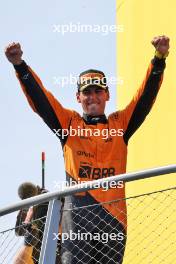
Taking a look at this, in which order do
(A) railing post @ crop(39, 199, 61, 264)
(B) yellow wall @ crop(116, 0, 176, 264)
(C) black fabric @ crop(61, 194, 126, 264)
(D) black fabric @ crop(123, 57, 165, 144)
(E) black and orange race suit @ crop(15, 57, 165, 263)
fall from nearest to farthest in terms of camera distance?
(A) railing post @ crop(39, 199, 61, 264) → (C) black fabric @ crop(61, 194, 126, 264) → (E) black and orange race suit @ crop(15, 57, 165, 263) → (D) black fabric @ crop(123, 57, 165, 144) → (B) yellow wall @ crop(116, 0, 176, 264)

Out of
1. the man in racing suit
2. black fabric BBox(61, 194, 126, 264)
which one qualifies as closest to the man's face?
the man in racing suit

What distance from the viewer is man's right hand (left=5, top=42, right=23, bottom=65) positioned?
3.85 m

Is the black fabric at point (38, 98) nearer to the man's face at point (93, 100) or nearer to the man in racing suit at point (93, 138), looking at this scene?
the man in racing suit at point (93, 138)

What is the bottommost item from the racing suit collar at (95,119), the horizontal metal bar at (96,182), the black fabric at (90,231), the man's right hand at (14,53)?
the black fabric at (90,231)

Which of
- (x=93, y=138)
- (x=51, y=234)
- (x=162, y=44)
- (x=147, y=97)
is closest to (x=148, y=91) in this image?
(x=147, y=97)

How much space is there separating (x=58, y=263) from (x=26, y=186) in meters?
0.85

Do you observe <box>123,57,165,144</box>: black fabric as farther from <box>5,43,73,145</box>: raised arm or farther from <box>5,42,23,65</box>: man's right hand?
<box>5,42,23,65</box>: man's right hand

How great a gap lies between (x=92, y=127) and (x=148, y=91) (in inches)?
13.7

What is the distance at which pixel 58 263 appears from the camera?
3902 mm

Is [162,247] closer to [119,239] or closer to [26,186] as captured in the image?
[26,186]

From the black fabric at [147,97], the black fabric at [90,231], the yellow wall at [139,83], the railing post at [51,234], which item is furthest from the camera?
the yellow wall at [139,83]

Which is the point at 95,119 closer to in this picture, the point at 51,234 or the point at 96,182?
the point at 96,182

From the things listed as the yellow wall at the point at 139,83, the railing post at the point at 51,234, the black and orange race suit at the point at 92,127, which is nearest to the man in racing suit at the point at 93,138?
the black and orange race suit at the point at 92,127

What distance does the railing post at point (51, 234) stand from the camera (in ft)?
11.3
